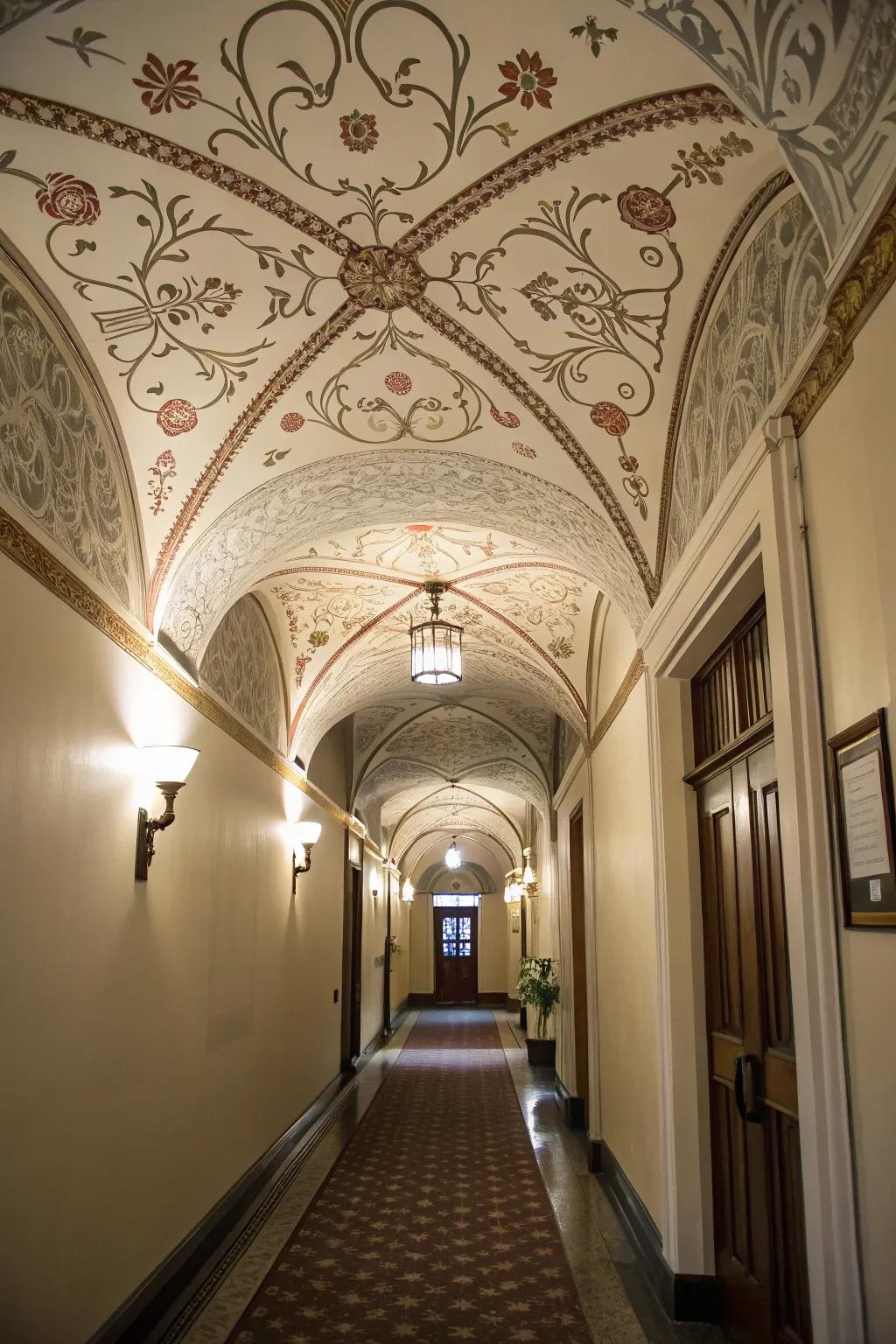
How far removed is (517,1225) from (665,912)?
241 centimetres

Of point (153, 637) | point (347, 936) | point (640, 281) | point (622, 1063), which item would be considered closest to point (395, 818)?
point (347, 936)

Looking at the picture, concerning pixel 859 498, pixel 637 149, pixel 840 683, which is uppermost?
pixel 637 149

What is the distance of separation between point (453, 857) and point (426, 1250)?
18734 mm

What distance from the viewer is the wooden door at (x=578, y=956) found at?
7882mm

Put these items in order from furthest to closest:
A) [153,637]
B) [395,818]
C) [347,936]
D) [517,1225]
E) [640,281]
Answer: [395,818], [347,936], [517,1225], [153,637], [640,281]

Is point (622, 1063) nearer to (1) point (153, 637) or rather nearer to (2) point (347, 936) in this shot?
(1) point (153, 637)

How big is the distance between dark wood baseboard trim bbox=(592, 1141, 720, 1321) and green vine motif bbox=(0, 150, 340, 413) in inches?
159

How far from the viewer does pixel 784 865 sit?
240cm

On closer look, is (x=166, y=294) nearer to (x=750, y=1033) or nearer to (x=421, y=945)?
(x=750, y=1033)

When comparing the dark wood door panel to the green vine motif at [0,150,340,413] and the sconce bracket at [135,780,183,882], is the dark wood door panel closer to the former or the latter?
the sconce bracket at [135,780,183,882]

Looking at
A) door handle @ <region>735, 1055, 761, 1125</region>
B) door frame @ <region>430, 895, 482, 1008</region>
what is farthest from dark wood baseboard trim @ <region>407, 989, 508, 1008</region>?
door handle @ <region>735, 1055, 761, 1125</region>

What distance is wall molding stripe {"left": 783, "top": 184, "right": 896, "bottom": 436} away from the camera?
1.82m

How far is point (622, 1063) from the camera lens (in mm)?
5449

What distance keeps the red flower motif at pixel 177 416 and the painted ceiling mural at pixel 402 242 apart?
17mm
